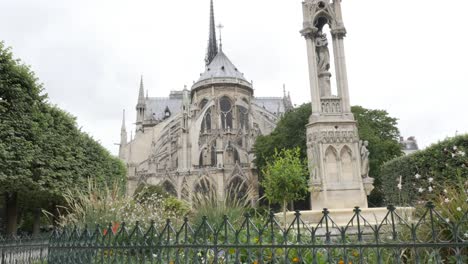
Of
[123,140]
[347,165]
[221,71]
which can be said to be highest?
[221,71]

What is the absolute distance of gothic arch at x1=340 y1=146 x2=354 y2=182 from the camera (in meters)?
10.2

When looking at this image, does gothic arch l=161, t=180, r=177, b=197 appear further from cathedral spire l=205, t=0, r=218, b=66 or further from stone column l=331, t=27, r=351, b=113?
stone column l=331, t=27, r=351, b=113

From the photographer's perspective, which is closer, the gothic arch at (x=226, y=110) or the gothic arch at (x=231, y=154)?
the gothic arch at (x=231, y=154)

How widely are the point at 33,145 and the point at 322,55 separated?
376 inches

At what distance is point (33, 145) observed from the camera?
1304cm

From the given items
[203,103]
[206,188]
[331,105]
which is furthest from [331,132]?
[203,103]

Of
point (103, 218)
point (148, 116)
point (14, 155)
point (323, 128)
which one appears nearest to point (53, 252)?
point (103, 218)

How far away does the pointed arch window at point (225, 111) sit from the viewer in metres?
53.5

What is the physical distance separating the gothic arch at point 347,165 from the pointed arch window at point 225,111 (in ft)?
138

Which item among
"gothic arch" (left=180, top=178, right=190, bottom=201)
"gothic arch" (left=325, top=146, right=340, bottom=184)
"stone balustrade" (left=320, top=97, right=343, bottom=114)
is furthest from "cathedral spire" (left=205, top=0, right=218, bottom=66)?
"gothic arch" (left=325, top=146, right=340, bottom=184)

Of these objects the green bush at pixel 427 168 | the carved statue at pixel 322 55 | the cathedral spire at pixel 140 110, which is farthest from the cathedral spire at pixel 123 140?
the carved statue at pixel 322 55

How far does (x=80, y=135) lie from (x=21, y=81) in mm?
4434

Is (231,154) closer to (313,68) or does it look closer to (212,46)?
(212,46)

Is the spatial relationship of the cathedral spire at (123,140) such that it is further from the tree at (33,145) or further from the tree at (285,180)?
the tree at (285,180)
